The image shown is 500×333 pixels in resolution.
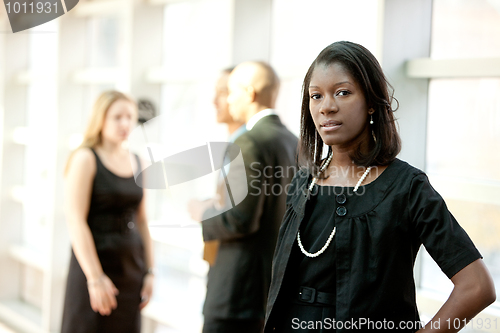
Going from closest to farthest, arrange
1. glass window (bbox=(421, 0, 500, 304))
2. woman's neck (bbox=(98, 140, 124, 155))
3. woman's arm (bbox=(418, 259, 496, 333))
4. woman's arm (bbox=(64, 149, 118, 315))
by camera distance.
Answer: woman's arm (bbox=(418, 259, 496, 333)), glass window (bbox=(421, 0, 500, 304)), woman's arm (bbox=(64, 149, 118, 315)), woman's neck (bbox=(98, 140, 124, 155))

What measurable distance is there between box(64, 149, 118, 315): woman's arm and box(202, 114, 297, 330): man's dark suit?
0.83 metres

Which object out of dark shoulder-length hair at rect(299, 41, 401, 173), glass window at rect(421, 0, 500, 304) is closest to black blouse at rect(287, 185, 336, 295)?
dark shoulder-length hair at rect(299, 41, 401, 173)

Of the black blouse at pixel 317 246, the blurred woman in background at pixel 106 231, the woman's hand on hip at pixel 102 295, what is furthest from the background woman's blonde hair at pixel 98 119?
the black blouse at pixel 317 246

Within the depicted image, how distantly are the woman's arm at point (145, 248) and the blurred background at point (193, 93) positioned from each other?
83 millimetres

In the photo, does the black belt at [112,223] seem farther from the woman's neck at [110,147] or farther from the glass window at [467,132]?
the glass window at [467,132]

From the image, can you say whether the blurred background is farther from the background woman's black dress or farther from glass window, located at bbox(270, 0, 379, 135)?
the background woman's black dress

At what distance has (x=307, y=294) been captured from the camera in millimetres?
1123

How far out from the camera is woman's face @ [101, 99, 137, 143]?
105 inches

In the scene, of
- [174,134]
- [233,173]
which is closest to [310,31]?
[233,173]

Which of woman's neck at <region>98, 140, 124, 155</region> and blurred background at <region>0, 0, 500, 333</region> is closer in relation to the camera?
blurred background at <region>0, 0, 500, 333</region>

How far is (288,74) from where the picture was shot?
84.1 inches

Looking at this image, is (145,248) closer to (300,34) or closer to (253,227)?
(253,227)

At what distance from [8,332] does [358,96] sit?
12.9ft

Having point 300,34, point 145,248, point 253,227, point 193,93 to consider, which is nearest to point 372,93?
point 253,227
